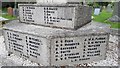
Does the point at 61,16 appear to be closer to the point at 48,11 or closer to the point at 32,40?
the point at 48,11

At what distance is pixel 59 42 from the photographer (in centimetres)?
711

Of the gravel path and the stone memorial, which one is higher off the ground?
the stone memorial

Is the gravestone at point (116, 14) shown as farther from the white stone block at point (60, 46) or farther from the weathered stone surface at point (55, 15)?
the white stone block at point (60, 46)

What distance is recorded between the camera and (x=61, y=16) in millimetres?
8195

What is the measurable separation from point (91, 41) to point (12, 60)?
380 cm

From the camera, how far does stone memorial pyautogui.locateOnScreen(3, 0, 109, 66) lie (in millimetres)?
7121

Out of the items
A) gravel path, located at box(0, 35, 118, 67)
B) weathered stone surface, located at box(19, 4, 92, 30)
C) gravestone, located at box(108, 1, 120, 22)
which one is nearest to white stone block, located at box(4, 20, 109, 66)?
gravel path, located at box(0, 35, 118, 67)

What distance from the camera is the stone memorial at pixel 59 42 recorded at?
7121mm

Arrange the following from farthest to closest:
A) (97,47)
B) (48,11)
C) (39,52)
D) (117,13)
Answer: (117,13)
(48,11)
(97,47)
(39,52)

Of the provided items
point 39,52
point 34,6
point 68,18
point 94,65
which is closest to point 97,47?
point 94,65

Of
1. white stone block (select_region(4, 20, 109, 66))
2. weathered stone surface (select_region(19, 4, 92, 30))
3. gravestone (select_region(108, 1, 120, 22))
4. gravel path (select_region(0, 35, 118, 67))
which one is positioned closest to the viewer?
white stone block (select_region(4, 20, 109, 66))

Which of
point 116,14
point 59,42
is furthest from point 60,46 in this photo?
point 116,14

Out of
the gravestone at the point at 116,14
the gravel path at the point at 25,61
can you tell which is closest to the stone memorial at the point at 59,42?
the gravel path at the point at 25,61

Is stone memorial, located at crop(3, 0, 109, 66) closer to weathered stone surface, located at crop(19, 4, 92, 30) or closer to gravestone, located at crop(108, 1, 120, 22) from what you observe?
weathered stone surface, located at crop(19, 4, 92, 30)
